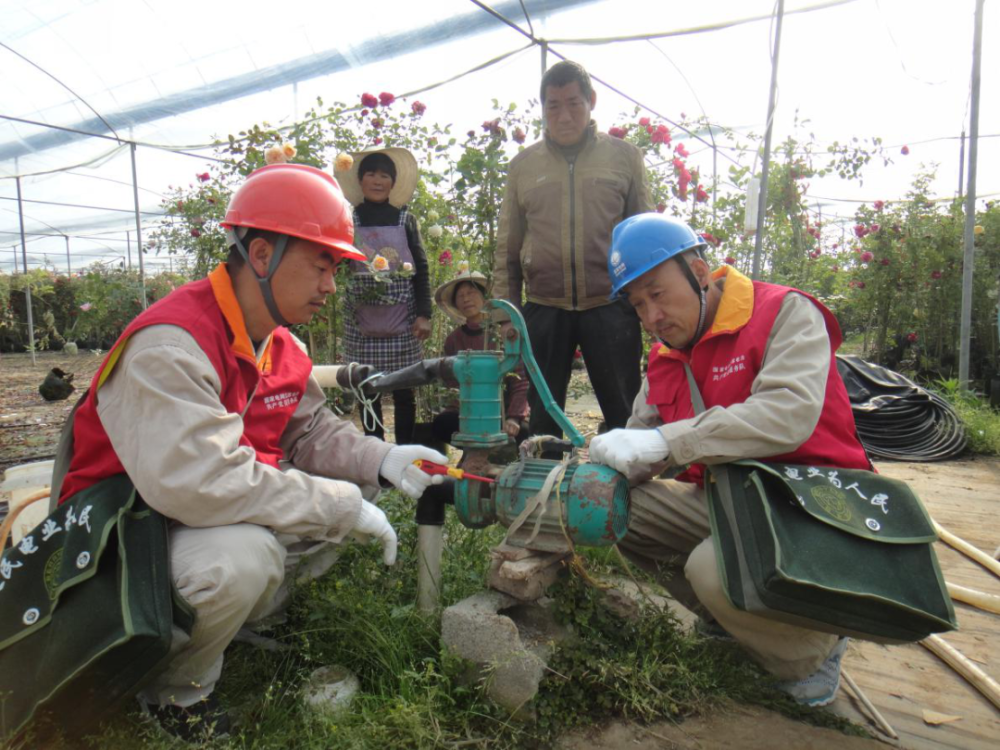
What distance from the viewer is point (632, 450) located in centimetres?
Result: 197

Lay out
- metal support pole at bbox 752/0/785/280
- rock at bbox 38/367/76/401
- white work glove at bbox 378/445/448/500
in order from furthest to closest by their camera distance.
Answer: rock at bbox 38/367/76/401 < metal support pole at bbox 752/0/785/280 < white work glove at bbox 378/445/448/500

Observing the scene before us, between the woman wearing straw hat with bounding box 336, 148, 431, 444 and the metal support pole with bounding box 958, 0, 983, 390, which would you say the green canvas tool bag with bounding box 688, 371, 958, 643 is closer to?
the woman wearing straw hat with bounding box 336, 148, 431, 444

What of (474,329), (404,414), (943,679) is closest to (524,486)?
(943,679)

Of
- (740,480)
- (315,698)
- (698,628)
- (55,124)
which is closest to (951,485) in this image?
(698,628)

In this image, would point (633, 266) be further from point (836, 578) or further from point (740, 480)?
point (836, 578)

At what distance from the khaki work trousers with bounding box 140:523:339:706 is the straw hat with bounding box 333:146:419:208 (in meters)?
2.73

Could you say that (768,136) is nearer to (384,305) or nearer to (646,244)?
(384,305)

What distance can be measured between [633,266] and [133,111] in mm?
6957

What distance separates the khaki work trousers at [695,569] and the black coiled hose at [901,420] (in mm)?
3454

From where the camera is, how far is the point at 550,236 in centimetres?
325

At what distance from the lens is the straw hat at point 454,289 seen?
4.01 meters

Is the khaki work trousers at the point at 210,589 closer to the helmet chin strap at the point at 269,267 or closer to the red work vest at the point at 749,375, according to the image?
the helmet chin strap at the point at 269,267

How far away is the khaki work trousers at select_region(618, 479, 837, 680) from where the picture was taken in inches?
76.3

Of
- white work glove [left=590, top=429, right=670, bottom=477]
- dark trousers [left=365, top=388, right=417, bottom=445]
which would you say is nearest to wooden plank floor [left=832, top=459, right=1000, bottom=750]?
white work glove [left=590, top=429, right=670, bottom=477]
